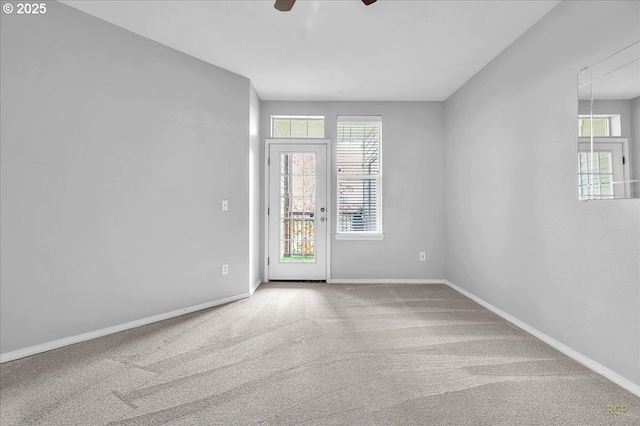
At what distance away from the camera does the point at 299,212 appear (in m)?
4.52

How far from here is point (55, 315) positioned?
93.6 inches

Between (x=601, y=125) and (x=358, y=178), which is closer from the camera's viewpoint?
(x=601, y=125)

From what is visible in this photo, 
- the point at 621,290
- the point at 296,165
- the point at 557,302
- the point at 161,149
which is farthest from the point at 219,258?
the point at 621,290

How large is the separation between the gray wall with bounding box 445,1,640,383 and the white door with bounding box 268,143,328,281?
6.45 ft

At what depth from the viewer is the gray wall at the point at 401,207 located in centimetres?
454

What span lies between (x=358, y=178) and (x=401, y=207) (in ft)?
2.51

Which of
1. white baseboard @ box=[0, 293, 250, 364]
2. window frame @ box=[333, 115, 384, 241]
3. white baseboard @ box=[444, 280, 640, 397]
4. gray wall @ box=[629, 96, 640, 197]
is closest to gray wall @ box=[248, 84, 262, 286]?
white baseboard @ box=[0, 293, 250, 364]

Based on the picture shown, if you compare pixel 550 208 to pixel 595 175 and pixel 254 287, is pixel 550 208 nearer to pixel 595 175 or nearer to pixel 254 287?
pixel 595 175

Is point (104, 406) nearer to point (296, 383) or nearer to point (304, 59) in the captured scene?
point (296, 383)

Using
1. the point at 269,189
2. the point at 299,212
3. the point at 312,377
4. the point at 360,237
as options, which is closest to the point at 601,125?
the point at 312,377

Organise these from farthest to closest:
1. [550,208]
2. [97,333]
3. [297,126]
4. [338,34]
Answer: [297,126]
[338,34]
[97,333]
[550,208]

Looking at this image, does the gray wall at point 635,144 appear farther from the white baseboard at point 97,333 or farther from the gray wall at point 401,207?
the white baseboard at point 97,333

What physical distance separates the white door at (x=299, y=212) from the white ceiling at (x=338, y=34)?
105 cm

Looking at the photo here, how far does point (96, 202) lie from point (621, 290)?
12.7ft
